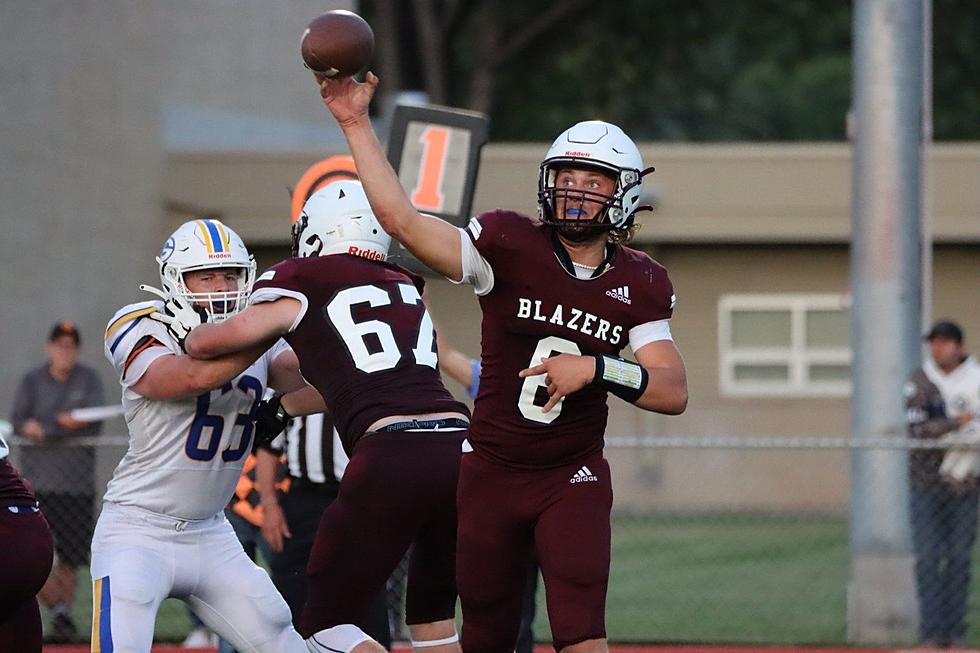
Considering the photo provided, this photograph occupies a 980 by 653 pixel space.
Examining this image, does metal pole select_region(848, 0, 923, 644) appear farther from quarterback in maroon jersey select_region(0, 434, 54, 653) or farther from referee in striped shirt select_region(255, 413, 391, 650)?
quarterback in maroon jersey select_region(0, 434, 54, 653)

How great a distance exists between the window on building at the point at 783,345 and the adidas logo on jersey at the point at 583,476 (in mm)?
14366

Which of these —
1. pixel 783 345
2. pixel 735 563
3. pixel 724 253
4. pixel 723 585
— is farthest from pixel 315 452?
pixel 783 345

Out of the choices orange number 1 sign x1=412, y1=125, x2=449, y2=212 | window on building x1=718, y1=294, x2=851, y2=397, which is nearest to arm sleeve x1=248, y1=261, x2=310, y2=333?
orange number 1 sign x1=412, y1=125, x2=449, y2=212

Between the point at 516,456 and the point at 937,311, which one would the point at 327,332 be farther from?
the point at 937,311

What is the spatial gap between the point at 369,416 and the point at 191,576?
792 mm

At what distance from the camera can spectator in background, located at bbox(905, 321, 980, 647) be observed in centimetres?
967

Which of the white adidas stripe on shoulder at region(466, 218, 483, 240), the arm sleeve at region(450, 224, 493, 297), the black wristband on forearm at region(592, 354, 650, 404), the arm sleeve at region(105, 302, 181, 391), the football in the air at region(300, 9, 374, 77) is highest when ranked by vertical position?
the football in the air at region(300, 9, 374, 77)

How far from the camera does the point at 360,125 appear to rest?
15.5ft

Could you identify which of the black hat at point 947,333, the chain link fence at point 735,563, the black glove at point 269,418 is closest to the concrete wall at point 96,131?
the chain link fence at point 735,563

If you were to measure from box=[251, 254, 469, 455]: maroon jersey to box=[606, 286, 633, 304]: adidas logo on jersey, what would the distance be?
2.32 feet

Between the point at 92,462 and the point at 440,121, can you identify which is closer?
the point at 440,121

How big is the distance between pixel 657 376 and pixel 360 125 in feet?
3.88

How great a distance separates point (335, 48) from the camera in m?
4.76

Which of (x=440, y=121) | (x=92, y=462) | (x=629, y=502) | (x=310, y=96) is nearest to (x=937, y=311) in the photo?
(x=629, y=502)
